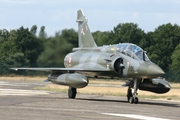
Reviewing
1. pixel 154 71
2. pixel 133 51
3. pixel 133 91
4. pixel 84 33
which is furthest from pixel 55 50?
pixel 154 71

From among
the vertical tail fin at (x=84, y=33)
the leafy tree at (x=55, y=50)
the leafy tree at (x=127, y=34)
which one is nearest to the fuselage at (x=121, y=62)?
the vertical tail fin at (x=84, y=33)

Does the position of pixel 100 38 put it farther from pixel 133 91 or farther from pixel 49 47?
pixel 133 91

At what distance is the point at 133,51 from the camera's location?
2311cm

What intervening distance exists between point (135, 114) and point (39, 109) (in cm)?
323

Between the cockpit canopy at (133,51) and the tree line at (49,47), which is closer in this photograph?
the cockpit canopy at (133,51)

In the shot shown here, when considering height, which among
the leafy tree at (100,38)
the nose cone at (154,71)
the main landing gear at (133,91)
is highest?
the leafy tree at (100,38)

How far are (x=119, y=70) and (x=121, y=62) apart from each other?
38 cm

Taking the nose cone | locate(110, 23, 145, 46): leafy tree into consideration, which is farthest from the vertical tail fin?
locate(110, 23, 145, 46): leafy tree

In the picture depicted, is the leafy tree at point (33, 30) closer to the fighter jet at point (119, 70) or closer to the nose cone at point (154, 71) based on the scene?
the fighter jet at point (119, 70)

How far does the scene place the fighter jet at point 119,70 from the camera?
22516mm

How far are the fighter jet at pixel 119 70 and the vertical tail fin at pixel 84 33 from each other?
198 cm

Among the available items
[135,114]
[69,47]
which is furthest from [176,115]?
[69,47]

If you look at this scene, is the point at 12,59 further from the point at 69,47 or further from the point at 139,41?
the point at 139,41

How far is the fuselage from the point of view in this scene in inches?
874
